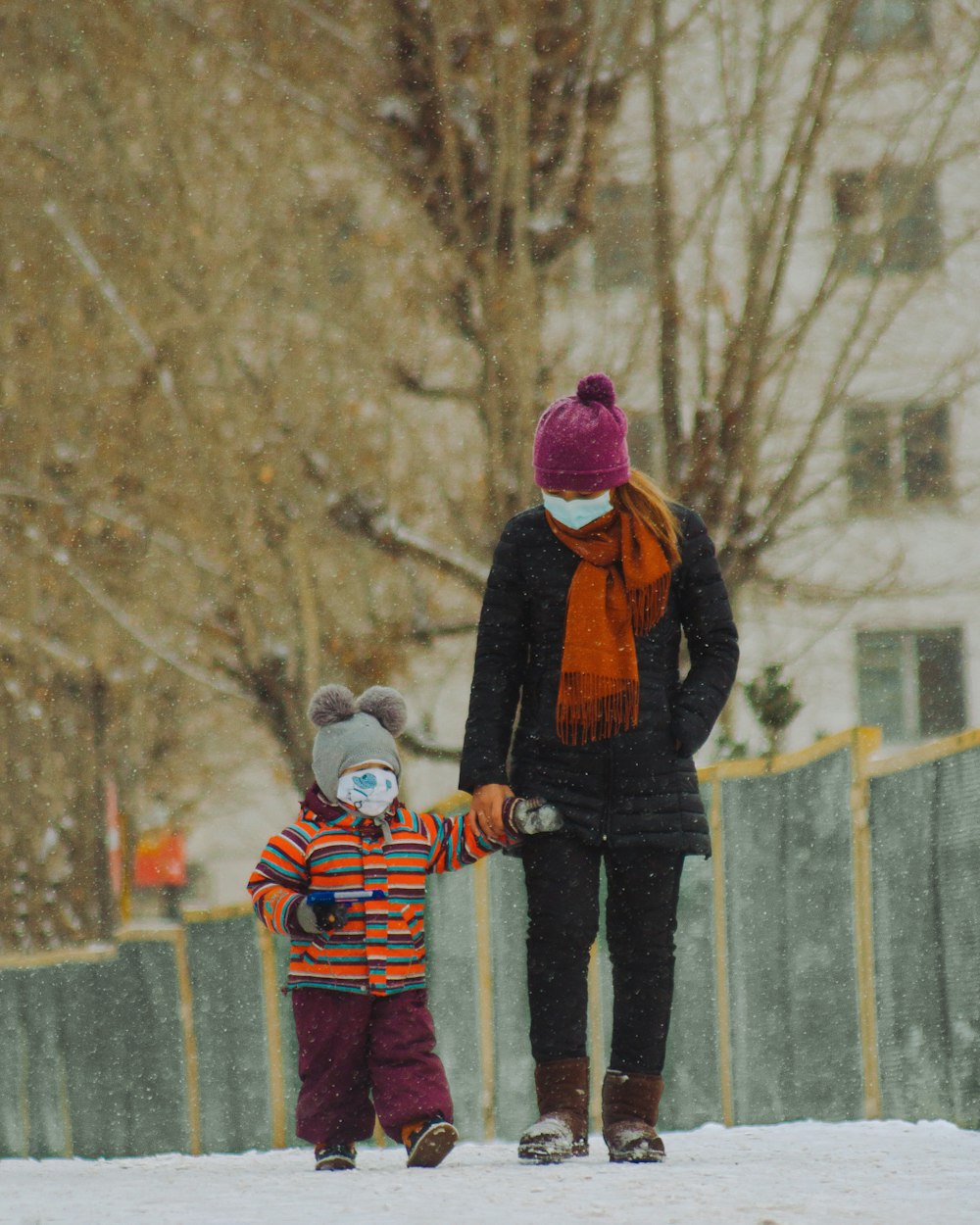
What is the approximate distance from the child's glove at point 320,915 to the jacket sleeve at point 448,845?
0.84 ft

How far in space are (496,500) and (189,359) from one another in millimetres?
1685

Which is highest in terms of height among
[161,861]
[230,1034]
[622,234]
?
[622,234]

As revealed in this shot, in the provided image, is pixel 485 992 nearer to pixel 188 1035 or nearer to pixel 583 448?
pixel 188 1035

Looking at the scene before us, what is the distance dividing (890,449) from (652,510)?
4.71 metres

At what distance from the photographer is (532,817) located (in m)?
4.39

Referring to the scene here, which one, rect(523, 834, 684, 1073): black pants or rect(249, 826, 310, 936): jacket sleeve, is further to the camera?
rect(249, 826, 310, 936): jacket sleeve

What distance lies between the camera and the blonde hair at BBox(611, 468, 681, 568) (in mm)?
4555

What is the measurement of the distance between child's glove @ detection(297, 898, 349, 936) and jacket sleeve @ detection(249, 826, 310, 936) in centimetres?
3

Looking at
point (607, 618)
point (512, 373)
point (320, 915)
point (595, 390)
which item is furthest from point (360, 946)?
point (512, 373)

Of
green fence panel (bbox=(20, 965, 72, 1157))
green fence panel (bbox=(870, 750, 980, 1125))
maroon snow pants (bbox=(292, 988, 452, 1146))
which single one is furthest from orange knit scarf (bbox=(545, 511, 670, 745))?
green fence panel (bbox=(20, 965, 72, 1157))

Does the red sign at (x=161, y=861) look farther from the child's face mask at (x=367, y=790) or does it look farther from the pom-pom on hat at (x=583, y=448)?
the pom-pom on hat at (x=583, y=448)

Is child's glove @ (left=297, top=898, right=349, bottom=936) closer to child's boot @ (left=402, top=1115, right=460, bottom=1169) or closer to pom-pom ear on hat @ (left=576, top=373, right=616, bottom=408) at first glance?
child's boot @ (left=402, top=1115, right=460, bottom=1169)

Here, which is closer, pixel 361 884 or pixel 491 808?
pixel 491 808

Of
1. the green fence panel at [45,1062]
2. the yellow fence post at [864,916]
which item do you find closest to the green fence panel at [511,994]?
the yellow fence post at [864,916]
